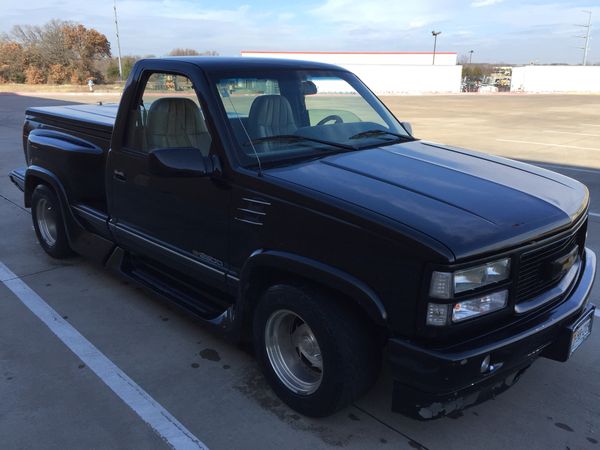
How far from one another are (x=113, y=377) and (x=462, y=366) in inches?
83.7

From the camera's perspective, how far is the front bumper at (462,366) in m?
2.21

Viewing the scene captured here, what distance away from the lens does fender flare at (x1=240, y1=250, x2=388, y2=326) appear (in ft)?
7.59

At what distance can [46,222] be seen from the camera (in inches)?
206

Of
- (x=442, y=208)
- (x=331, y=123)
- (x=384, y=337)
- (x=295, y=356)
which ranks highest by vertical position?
(x=331, y=123)

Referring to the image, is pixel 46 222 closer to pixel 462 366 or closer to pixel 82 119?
pixel 82 119

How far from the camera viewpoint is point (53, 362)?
11.1 feet

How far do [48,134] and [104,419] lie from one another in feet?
10.7

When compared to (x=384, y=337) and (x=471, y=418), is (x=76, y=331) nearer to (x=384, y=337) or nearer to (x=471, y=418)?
(x=384, y=337)

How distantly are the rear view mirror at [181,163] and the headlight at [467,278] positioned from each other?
143 cm

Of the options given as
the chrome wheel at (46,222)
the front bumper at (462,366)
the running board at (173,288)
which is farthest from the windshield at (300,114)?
the chrome wheel at (46,222)

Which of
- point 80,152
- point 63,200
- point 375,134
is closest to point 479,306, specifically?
point 375,134

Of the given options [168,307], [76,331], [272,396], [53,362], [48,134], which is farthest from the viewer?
[48,134]

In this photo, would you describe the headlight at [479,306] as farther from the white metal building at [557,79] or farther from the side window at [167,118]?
the white metal building at [557,79]

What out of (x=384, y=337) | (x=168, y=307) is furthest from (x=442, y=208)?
(x=168, y=307)
